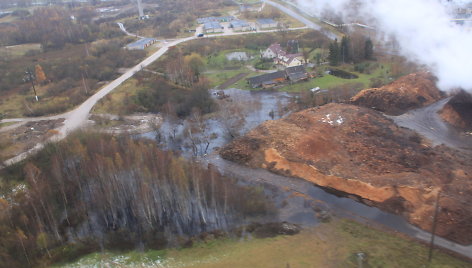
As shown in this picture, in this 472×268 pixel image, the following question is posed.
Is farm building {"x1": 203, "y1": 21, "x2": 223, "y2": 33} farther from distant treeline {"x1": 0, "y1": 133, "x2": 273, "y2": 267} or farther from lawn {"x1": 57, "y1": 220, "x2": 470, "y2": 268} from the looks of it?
lawn {"x1": 57, "y1": 220, "x2": 470, "y2": 268}

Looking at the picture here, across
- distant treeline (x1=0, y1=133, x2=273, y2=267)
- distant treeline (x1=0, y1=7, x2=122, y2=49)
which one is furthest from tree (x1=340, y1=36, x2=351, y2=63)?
distant treeline (x1=0, y1=7, x2=122, y2=49)

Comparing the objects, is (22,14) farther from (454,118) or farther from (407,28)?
(454,118)

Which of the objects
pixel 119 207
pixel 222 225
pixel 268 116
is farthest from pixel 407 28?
pixel 119 207

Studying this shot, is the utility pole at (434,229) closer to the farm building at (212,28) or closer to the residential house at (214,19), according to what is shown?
the farm building at (212,28)

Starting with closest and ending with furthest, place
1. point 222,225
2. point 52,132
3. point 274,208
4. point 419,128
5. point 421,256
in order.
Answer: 1. point 421,256
2. point 222,225
3. point 274,208
4. point 419,128
5. point 52,132

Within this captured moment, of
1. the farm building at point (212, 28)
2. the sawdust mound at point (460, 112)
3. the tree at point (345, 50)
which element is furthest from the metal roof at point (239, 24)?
the sawdust mound at point (460, 112)

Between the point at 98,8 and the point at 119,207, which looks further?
the point at 98,8

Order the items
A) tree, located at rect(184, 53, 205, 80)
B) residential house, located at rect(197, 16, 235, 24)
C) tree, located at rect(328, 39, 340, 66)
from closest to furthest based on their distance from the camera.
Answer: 1. tree, located at rect(184, 53, 205, 80)
2. tree, located at rect(328, 39, 340, 66)
3. residential house, located at rect(197, 16, 235, 24)
